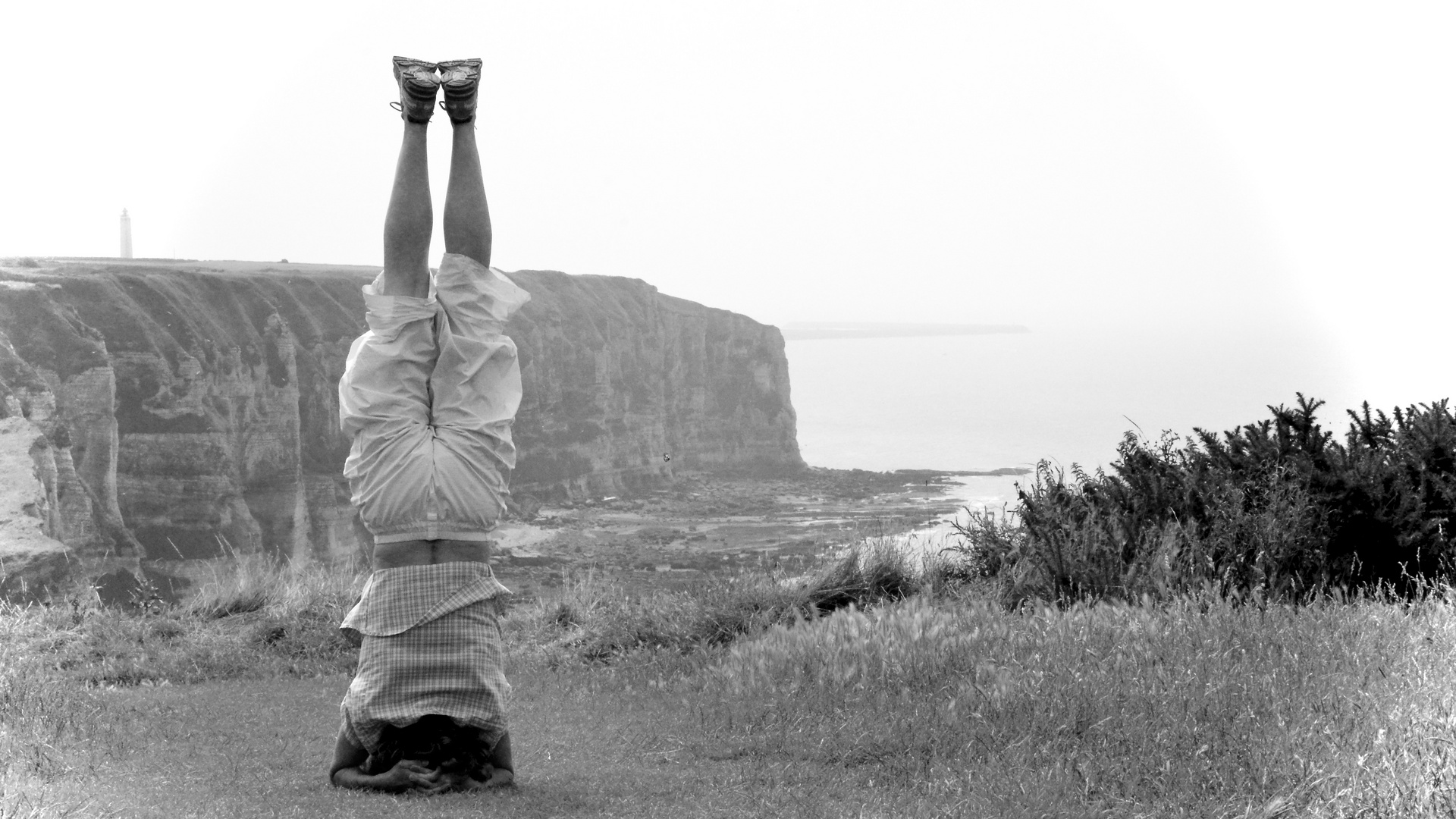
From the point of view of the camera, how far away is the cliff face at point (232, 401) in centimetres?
4834

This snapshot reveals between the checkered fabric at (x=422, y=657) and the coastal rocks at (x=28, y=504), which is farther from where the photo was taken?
the coastal rocks at (x=28, y=504)

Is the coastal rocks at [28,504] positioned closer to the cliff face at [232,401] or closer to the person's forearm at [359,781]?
the cliff face at [232,401]

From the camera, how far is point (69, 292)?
52.5 m

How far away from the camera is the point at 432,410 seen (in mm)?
5035

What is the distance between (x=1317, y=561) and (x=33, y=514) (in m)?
42.9

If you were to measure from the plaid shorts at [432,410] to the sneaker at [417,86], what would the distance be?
572mm

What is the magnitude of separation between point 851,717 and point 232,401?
185 feet

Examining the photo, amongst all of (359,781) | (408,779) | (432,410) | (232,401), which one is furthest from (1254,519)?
(232,401)

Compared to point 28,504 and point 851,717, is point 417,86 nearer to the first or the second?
point 851,717

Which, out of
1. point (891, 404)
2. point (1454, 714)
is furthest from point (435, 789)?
point (891, 404)

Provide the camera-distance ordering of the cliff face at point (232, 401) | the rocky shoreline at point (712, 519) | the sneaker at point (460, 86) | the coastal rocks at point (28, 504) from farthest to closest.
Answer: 1. the cliff face at point (232, 401)
2. the rocky shoreline at point (712, 519)
3. the coastal rocks at point (28, 504)
4. the sneaker at point (460, 86)

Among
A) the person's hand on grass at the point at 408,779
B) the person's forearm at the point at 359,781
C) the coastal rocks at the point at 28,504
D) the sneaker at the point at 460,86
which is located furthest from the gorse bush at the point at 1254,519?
the coastal rocks at the point at 28,504

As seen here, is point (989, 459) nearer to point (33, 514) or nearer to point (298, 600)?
point (33, 514)

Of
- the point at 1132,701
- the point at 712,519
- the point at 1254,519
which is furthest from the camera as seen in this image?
the point at 712,519
